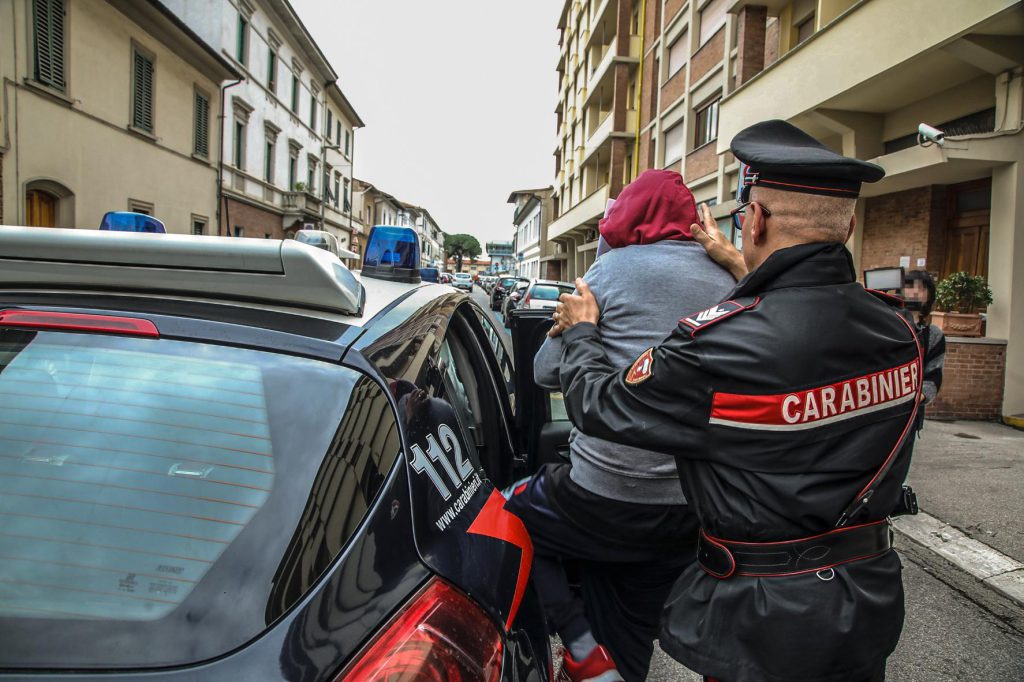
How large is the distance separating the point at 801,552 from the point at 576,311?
820mm

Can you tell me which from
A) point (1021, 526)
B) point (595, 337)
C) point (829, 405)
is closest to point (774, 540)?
point (829, 405)

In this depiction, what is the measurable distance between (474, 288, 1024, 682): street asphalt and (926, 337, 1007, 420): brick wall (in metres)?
1.82

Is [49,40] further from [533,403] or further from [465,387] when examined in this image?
[533,403]

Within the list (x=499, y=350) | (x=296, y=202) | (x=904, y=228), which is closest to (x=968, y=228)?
(x=904, y=228)

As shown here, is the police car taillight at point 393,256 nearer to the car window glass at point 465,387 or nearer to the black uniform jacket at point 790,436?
the car window glass at point 465,387

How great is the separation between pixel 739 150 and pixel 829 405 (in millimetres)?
614

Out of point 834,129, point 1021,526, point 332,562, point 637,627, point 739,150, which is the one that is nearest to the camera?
point 332,562

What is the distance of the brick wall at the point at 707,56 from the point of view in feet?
58.3

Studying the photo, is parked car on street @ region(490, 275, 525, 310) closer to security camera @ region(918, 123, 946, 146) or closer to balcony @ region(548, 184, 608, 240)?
balcony @ region(548, 184, 608, 240)

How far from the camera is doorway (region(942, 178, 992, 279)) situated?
9.50 meters

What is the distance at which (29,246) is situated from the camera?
1.39m

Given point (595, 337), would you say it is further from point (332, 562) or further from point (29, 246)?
point (29, 246)

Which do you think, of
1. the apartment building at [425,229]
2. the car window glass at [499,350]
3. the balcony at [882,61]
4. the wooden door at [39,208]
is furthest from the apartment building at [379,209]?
the car window glass at [499,350]

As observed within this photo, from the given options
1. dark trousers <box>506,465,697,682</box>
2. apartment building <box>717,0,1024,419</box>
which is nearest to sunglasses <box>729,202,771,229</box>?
dark trousers <box>506,465,697,682</box>
